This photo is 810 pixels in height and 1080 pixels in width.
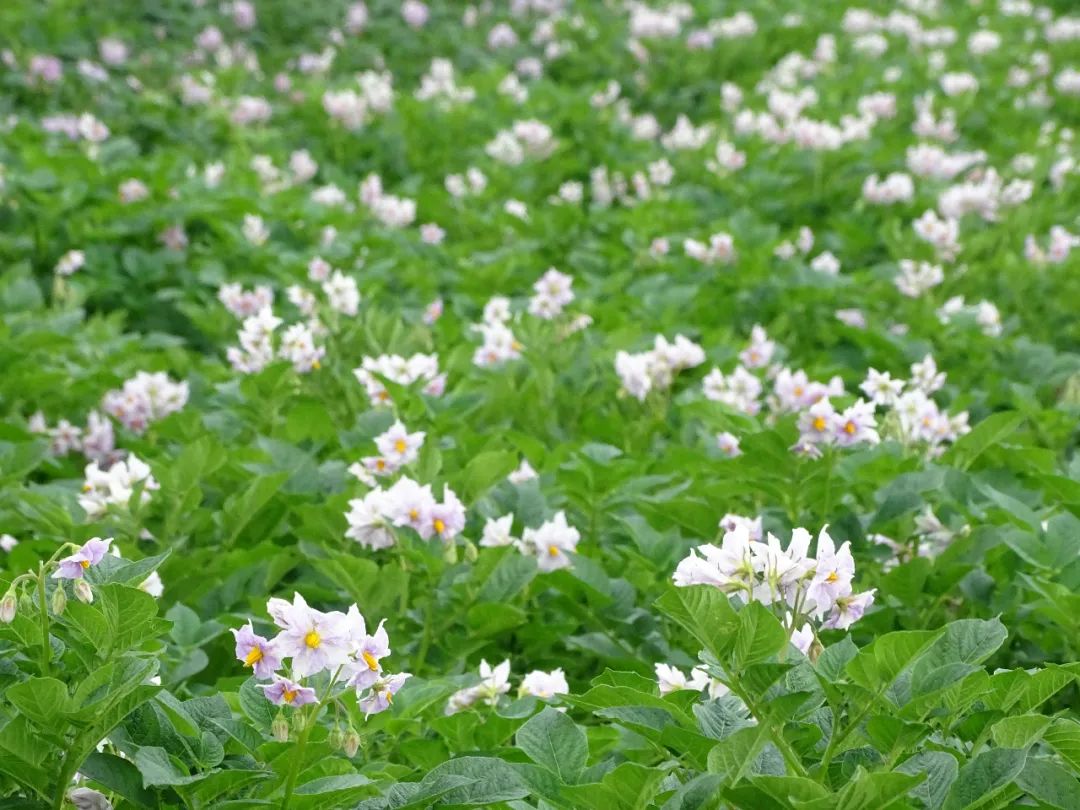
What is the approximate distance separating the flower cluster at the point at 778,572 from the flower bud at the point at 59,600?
0.75 meters

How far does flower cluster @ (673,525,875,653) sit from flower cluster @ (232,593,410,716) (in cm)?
41

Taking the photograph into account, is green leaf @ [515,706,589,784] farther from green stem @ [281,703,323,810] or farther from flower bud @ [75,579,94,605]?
flower bud @ [75,579,94,605]

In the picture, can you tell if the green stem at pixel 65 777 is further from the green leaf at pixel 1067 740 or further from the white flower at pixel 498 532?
the white flower at pixel 498 532

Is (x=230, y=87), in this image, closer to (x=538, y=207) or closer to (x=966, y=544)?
(x=538, y=207)

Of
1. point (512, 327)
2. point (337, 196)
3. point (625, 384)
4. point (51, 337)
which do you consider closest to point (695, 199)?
point (337, 196)

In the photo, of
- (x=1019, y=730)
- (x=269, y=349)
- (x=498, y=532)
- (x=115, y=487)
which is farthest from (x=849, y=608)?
(x=269, y=349)

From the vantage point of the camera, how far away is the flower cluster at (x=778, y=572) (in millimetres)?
1726

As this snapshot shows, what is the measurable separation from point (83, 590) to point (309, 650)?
294 millimetres

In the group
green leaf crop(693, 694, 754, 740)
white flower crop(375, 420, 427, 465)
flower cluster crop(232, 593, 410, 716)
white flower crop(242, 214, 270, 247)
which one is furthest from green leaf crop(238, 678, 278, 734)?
white flower crop(242, 214, 270, 247)

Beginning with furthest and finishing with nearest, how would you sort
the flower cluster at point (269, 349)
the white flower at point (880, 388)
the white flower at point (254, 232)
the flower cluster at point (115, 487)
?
the white flower at point (254, 232)
the flower cluster at point (269, 349)
the white flower at point (880, 388)
the flower cluster at point (115, 487)

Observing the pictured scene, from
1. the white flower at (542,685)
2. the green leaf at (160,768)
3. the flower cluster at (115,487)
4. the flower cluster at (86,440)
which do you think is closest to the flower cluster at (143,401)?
the flower cluster at (86,440)

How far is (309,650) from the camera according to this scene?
1648 mm

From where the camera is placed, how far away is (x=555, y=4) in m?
11.0

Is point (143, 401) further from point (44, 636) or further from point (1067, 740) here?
point (1067, 740)
